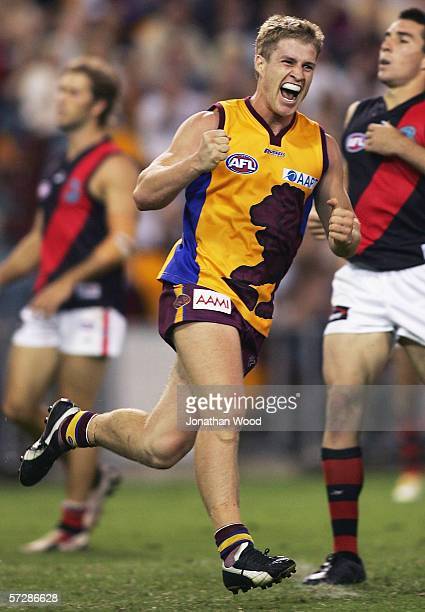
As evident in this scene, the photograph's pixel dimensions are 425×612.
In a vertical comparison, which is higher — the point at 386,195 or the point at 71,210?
the point at 71,210

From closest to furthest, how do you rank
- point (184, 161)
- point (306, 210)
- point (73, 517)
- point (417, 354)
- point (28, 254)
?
point (184, 161), point (306, 210), point (417, 354), point (73, 517), point (28, 254)

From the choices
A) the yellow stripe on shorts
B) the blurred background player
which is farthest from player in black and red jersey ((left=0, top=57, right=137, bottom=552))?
the blurred background player

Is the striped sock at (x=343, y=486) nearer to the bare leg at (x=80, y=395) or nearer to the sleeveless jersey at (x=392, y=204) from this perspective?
the sleeveless jersey at (x=392, y=204)

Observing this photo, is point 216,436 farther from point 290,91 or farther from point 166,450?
point 290,91

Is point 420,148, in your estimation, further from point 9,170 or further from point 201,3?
point 201,3

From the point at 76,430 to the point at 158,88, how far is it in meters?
8.71

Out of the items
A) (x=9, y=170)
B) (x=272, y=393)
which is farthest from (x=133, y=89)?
(x=272, y=393)

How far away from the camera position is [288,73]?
5691 mm

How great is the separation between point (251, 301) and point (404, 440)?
5.48 meters

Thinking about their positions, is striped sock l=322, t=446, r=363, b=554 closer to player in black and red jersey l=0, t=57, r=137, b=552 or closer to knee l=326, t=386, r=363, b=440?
knee l=326, t=386, r=363, b=440

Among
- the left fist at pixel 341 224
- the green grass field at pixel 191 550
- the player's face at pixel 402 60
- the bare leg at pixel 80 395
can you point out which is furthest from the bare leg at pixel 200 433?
the bare leg at pixel 80 395

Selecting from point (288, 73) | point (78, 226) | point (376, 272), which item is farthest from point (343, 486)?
point (78, 226)

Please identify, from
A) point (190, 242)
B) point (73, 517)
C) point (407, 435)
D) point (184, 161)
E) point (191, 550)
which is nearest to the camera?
point (184, 161)

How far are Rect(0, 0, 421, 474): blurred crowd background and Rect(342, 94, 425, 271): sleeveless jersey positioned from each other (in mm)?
5589
